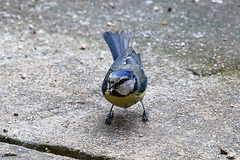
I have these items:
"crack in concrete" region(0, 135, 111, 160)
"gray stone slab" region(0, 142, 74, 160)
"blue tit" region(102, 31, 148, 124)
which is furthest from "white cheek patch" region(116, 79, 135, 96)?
"gray stone slab" region(0, 142, 74, 160)

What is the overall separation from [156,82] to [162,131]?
0.85 metres

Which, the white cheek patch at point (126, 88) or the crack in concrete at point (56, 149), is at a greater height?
the white cheek patch at point (126, 88)

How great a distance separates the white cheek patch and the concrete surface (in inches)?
15.7

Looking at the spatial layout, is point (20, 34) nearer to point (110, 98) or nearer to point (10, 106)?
point (10, 106)

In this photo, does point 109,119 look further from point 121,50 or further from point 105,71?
point 105,71

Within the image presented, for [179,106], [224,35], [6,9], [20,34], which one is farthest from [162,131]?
[6,9]

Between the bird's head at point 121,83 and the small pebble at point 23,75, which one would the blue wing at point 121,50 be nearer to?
the bird's head at point 121,83

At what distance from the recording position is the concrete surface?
3.00 meters

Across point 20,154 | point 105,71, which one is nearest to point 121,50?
point 105,71

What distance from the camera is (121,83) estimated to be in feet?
9.51

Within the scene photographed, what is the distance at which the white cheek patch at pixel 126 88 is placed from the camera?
2916 mm

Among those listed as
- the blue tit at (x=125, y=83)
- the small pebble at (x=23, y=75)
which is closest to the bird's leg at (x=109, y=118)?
the blue tit at (x=125, y=83)

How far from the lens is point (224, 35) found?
462cm

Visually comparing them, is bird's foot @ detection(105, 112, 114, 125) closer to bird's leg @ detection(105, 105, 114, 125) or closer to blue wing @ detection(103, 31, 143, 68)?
bird's leg @ detection(105, 105, 114, 125)
